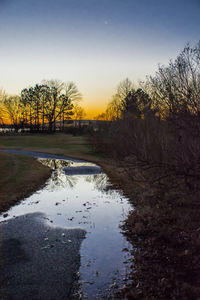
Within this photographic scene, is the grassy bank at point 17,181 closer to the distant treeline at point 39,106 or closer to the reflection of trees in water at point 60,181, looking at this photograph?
the reflection of trees in water at point 60,181

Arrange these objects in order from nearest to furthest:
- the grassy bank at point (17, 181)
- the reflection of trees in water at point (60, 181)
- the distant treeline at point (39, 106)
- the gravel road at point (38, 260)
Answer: the gravel road at point (38, 260)
the grassy bank at point (17, 181)
the reflection of trees in water at point (60, 181)
the distant treeline at point (39, 106)

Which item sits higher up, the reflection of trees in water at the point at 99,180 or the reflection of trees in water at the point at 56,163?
the reflection of trees in water at the point at 56,163

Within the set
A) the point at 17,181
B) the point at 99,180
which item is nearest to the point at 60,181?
the point at 99,180

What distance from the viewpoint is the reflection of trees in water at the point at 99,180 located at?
19.2 metres

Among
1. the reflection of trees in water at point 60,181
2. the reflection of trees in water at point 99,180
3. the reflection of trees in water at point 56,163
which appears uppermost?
the reflection of trees in water at point 56,163

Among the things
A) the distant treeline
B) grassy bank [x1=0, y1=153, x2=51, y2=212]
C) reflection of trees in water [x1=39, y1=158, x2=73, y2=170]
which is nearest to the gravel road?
grassy bank [x1=0, y1=153, x2=51, y2=212]

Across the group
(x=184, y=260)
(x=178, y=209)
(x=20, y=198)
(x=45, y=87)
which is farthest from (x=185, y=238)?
(x=45, y=87)

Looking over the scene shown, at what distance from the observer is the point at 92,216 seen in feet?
41.0

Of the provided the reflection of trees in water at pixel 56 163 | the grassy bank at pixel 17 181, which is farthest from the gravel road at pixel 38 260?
the reflection of trees in water at pixel 56 163

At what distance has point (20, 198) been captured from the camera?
15.9 m

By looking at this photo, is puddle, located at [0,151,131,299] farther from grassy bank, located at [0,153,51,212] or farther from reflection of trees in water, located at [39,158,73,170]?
reflection of trees in water, located at [39,158,73,170]

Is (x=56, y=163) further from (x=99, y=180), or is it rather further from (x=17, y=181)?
(x=17, y=181)

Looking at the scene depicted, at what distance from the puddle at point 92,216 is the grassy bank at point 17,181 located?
27.3 inches

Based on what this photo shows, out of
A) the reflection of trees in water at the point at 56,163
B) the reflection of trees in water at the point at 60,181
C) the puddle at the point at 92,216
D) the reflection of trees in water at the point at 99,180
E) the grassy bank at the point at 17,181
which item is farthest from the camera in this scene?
the reflection of trees in water at the point at 56,163
